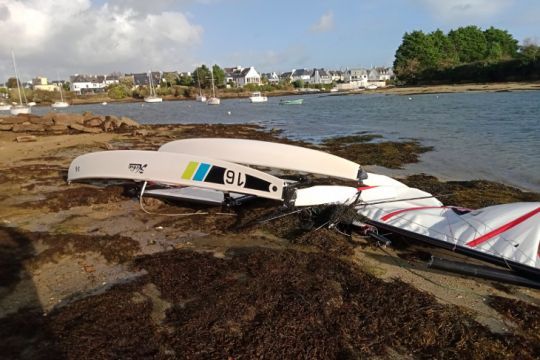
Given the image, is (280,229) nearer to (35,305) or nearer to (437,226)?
(437,226)

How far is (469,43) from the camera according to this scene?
129 metres

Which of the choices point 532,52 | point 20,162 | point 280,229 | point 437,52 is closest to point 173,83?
point 437,52

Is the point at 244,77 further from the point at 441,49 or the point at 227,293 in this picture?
the point at 227,293

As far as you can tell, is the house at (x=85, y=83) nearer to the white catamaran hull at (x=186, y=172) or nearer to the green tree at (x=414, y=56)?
the green tree at (x=414, y=56)

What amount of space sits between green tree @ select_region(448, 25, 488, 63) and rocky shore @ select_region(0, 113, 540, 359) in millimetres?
135935

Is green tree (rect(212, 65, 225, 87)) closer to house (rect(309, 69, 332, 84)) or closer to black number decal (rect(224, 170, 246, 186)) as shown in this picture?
house (rect(309, 69, 332, 84))

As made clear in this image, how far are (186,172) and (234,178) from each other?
99 centimetres

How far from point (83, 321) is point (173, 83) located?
13672 centimetres

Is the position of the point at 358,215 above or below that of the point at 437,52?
below

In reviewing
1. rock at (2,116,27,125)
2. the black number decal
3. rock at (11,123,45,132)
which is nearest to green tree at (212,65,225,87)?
rock at (2,116,27,125)

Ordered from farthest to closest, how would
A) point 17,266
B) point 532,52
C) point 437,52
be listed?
1. point 437,52
2. point 532,52
3. point 17,266

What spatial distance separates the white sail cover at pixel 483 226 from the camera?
5.36m

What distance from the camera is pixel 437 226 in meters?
6.23

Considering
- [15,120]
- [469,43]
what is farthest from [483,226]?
[469,43]
